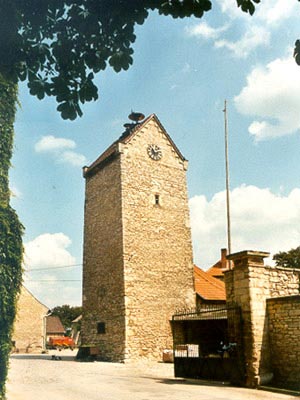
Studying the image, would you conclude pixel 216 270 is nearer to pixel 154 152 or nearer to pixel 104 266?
pixel 104 266

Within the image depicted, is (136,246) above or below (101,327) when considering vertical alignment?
above

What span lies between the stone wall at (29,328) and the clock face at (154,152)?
18.6 m

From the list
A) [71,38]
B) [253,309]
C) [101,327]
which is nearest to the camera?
[71,38]

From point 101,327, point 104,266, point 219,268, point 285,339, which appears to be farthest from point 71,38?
point 219,268

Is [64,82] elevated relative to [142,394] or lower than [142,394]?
elevated

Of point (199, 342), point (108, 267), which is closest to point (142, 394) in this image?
point (199, 342)

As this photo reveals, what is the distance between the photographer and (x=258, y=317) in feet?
36.3

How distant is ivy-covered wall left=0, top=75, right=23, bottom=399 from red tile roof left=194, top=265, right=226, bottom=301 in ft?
53.3

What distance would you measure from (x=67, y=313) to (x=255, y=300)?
70539 millimetres

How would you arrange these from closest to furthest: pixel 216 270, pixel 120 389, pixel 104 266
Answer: pixel 120 389 → pixel 104 266 → pixel 216 270

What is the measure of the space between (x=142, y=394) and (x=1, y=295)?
408cm

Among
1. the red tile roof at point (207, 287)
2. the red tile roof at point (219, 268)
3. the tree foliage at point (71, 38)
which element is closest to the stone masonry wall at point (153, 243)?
the red tile roof at point (207, 287)

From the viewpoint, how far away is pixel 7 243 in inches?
372

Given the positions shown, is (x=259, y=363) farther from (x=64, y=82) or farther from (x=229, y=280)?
(x=64, y=82)
